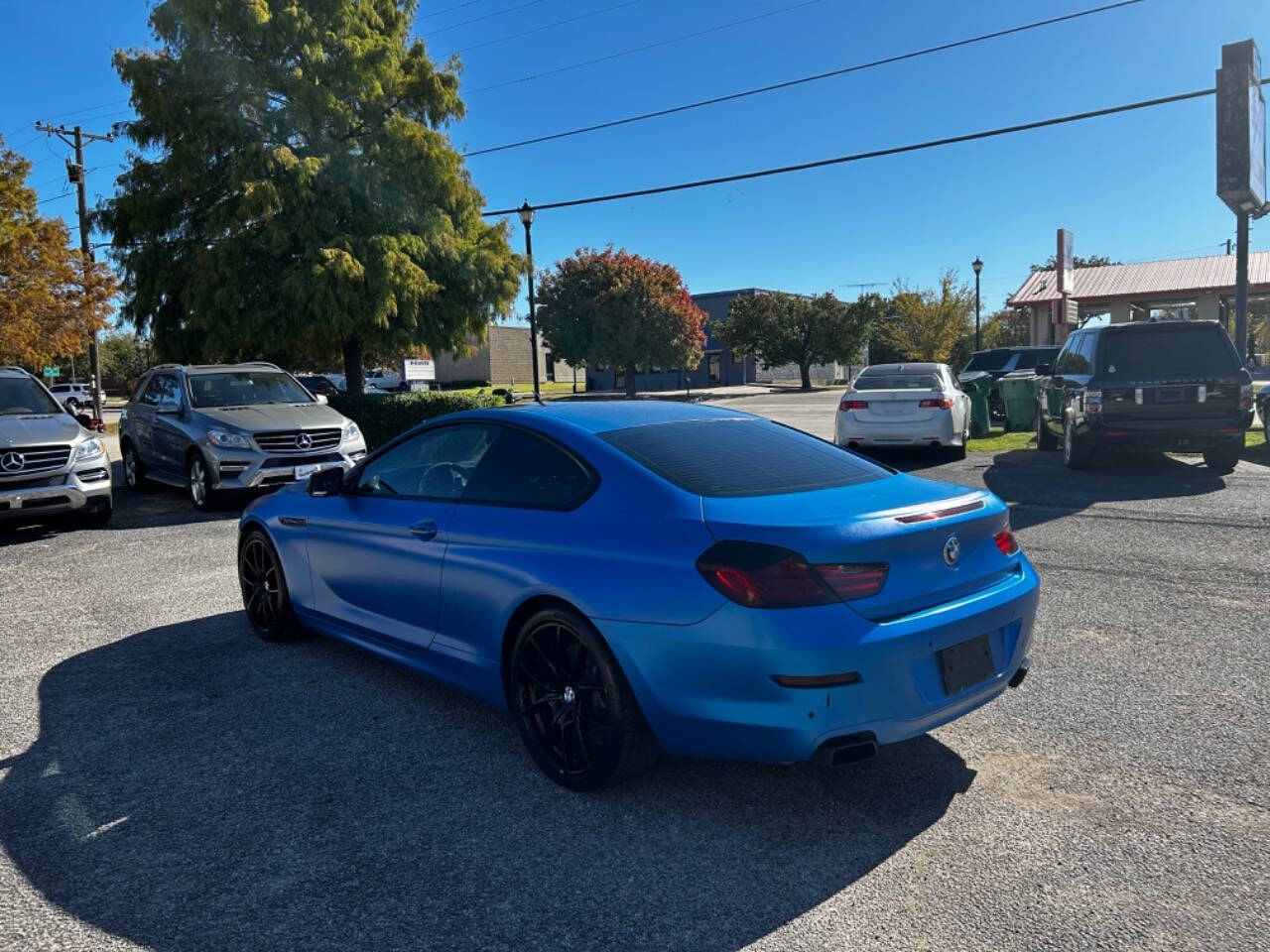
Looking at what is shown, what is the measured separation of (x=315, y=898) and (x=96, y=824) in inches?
43.9

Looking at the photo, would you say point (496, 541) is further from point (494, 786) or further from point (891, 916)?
point (891, 916)

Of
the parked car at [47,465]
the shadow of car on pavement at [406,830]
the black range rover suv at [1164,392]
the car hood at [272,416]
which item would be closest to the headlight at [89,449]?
the parked car at [47,465]

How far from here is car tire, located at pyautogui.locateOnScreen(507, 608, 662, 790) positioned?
3445mm

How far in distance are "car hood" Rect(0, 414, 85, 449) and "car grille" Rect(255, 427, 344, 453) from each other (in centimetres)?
185

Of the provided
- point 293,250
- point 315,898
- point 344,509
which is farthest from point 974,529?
point 293,250

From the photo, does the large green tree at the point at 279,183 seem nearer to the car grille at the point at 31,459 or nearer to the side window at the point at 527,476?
the car grille at the point at 31,459

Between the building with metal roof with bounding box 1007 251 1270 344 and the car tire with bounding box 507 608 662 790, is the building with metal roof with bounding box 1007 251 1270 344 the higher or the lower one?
the higher one

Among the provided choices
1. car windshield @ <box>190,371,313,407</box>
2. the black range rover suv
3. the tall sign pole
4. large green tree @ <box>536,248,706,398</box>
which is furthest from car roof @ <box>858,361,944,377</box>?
large green tree @ <box>536,248,706,398</box>

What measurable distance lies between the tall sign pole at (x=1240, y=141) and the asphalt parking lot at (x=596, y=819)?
42.1ft

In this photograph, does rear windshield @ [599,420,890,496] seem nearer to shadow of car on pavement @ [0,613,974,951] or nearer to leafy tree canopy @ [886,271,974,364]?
shadow of car on pavement @ [0,613,974,951]

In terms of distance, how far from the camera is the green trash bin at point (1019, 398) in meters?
18.0

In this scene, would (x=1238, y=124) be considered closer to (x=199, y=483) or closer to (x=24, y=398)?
(x=199, y=483)

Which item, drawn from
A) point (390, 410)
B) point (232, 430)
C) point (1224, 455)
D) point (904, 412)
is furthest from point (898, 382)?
point (232, 430)

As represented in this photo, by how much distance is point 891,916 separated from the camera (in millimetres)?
2820
